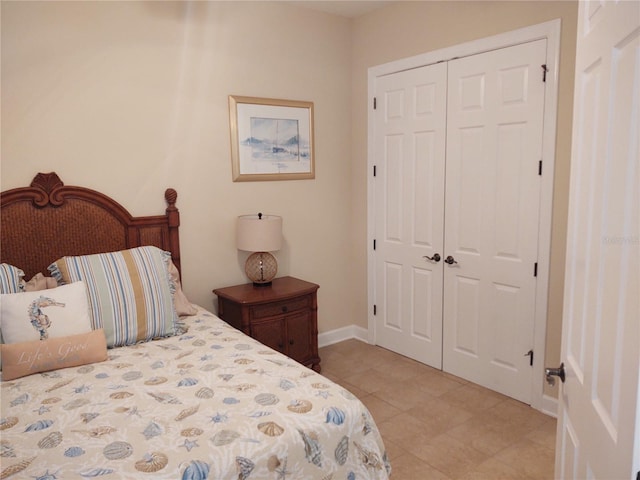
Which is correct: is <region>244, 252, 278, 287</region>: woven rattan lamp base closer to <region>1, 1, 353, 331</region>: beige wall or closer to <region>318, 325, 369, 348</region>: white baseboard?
<region>1, 1, 353, 331</region>: beige wall

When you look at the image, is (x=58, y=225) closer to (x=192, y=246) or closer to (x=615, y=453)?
(x=192, y=246)

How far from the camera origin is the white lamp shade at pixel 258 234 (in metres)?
3.37

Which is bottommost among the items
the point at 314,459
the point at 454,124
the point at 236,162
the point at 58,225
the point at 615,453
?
the point at 314,459

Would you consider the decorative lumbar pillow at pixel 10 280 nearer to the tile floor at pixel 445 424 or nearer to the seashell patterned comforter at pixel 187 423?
the seashell patterned comforter at pixel 187 423

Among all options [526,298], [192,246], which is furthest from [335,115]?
[526,298]

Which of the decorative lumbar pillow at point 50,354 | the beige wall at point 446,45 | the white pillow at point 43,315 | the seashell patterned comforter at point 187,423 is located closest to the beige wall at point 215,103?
the beige wall at point 446,45

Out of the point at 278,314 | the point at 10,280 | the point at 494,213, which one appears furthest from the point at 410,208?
the point at 10,280

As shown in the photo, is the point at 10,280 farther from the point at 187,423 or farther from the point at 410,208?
the point at 410,208

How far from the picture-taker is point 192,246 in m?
3.44

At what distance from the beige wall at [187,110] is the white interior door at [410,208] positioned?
41cm

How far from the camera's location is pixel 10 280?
8.01 ft

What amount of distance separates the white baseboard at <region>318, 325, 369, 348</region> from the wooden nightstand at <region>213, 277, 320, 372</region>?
1.78ft

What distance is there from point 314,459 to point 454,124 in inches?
96.2

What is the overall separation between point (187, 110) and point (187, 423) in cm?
225
